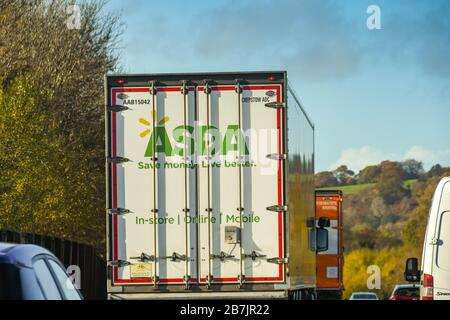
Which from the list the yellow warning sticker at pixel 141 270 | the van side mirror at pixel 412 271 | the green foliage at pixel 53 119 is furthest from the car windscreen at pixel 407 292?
the yellow warning sticker at pixel 141 270

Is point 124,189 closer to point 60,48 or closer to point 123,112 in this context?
point 123,112

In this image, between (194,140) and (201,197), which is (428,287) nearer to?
(201,197)

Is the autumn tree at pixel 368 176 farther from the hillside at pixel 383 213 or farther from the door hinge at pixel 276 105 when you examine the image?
the door hinge at pixel 276 105

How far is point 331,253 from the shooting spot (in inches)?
1737

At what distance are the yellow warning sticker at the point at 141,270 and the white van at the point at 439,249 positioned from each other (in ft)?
14.3

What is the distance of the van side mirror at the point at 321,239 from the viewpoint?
2388cm

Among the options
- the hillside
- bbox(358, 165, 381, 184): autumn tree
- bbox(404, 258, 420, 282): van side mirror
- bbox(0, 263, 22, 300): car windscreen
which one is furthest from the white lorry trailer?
bbox(358, 165, 381, 184): autumn tree

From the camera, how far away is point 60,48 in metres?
46.1

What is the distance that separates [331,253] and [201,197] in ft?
85.8

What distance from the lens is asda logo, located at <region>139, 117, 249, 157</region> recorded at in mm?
18266

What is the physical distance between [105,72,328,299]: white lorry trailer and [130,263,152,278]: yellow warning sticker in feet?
0.04

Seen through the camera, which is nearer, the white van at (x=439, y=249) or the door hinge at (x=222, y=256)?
the white van at (x=439, y=249)

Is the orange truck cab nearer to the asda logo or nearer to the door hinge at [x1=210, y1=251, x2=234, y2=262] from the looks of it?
the door hinge at [x1=210, y1=251, x2=234, y2=262]
